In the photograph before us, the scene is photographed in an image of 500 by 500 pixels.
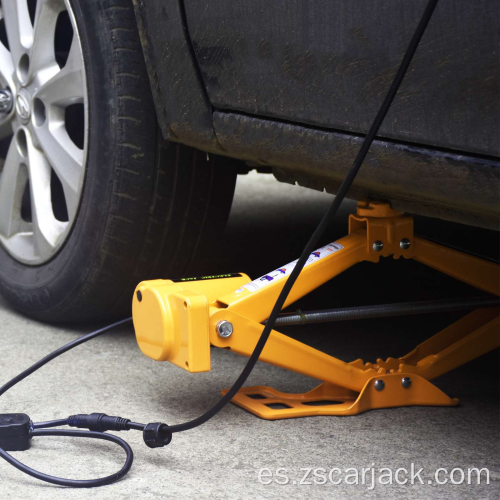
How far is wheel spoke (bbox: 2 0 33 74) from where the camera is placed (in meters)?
1.93

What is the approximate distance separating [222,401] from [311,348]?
27cm

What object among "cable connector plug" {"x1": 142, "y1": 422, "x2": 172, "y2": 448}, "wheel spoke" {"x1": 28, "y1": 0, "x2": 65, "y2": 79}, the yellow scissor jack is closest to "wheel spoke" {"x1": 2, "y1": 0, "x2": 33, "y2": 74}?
"wheel spoke" {"x1": 28, "y1": 0, "x2": 65, "y2": 79}

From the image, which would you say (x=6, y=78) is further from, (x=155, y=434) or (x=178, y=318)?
(x=155, y=434)

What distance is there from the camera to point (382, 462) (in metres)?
1.28

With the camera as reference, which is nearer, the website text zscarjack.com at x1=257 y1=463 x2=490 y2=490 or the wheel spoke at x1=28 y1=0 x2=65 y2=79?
the website text zscarjack.com at x1=257 y1=463 x2=490 y2=490

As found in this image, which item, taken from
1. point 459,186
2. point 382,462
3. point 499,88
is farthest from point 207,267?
point 499,88

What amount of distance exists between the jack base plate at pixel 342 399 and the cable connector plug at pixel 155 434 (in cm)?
Answer: 22

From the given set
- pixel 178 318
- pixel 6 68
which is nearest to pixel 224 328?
pixel 178 318

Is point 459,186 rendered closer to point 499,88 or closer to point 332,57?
point 499,88

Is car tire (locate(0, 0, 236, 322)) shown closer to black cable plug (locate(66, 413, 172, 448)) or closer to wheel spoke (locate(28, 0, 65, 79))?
wheel spoke (locate(28, 0, 65, 79))

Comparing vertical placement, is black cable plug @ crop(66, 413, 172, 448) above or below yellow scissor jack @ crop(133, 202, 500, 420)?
below

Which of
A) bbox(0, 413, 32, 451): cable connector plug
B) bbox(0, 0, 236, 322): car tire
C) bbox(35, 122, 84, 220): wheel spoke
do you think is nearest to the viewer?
bbox(0, 413, 32, 451): cable connector plug

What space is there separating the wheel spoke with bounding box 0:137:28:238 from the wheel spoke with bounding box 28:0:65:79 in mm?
215

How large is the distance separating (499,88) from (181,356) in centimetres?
68
